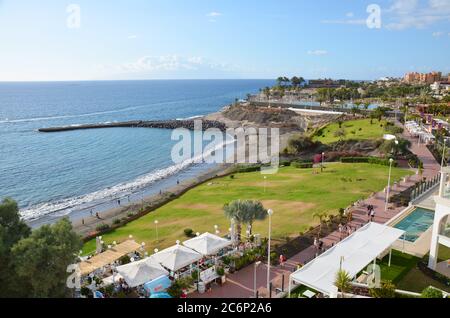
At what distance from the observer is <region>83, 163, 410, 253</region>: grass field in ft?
88.3

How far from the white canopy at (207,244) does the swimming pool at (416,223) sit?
495 inches

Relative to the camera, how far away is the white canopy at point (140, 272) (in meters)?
17.3

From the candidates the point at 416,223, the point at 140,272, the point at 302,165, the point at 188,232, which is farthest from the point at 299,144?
the point at 140,272

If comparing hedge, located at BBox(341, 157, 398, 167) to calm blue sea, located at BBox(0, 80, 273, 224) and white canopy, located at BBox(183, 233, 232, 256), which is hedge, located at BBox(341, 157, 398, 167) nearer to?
calm blue sea, located at BBox(0, 80, 273, 224)

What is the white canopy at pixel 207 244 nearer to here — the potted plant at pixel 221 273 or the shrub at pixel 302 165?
the potted plant at pixel 221 273

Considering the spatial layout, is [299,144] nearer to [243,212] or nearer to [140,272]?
[243,212]

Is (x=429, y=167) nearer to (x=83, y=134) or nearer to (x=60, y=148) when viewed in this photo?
(x=60, y=148)

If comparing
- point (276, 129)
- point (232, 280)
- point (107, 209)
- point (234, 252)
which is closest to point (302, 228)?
point (234, 252)

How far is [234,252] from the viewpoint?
70.0 ft

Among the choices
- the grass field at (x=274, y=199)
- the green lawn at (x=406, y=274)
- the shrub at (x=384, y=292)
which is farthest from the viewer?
the grass field at (x=274, y=199)

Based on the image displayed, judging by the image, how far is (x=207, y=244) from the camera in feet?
67.5

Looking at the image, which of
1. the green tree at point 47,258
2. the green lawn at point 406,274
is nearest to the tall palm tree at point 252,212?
the green lawn at point 406,274

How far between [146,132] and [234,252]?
80.3 metres
